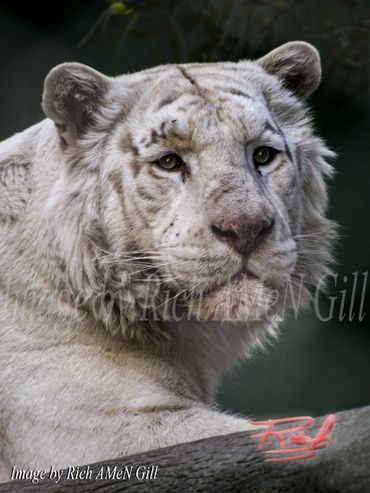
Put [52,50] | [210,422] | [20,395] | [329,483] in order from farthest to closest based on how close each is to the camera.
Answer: [52,50], [20,395], [210,422], [329,483]

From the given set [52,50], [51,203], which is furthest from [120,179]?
[52,50]

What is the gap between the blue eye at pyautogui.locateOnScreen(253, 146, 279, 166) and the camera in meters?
2.18

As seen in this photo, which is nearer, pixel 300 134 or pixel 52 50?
pixel 300 134

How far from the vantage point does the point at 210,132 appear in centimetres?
209

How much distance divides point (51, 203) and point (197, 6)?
143 centimetres

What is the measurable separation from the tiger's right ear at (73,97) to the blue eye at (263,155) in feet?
1.25

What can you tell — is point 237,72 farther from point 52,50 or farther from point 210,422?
point 52,50

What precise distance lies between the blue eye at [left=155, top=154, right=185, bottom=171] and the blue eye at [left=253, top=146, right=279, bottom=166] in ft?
0.58

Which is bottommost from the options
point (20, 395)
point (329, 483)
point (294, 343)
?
point (294, 343)

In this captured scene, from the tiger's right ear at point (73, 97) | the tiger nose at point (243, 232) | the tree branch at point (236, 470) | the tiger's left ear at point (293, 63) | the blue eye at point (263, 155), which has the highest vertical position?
the tiger's left ear at point (293, 63)

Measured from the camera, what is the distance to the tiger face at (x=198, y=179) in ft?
6.58
